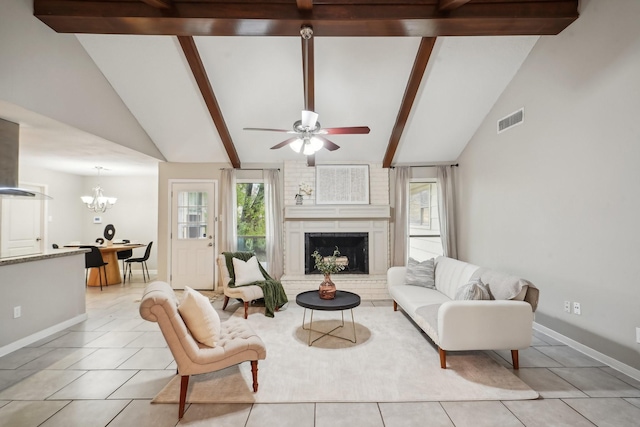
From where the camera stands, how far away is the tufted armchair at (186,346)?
2.09m

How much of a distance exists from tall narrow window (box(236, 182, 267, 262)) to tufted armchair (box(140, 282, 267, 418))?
3458 mm

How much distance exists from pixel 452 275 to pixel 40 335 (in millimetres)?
→ 4789

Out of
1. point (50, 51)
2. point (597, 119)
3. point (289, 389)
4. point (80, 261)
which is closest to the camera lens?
point (289, 389)

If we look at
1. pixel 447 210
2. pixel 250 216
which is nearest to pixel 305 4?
pixel 250 216

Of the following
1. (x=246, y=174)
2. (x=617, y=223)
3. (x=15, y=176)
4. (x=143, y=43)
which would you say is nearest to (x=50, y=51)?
(x=143, y=43)

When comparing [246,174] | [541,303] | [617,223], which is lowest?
[541,303]

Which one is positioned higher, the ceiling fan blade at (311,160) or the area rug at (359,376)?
the ceiling fan blade at (311,160)

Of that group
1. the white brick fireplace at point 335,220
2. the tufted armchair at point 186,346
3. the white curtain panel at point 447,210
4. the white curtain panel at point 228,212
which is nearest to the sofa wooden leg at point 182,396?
the tufted armchair at point 186,346

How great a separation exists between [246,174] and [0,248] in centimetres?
445

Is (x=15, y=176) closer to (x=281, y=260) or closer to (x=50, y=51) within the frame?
(x=50, y=51)

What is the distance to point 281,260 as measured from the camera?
223 inches

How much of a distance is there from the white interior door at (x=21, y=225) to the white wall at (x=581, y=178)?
7735 mm

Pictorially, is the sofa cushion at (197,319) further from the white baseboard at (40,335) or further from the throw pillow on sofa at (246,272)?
the white baseboard at (40,335)

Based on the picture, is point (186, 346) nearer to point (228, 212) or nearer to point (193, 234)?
point (228, 212)
